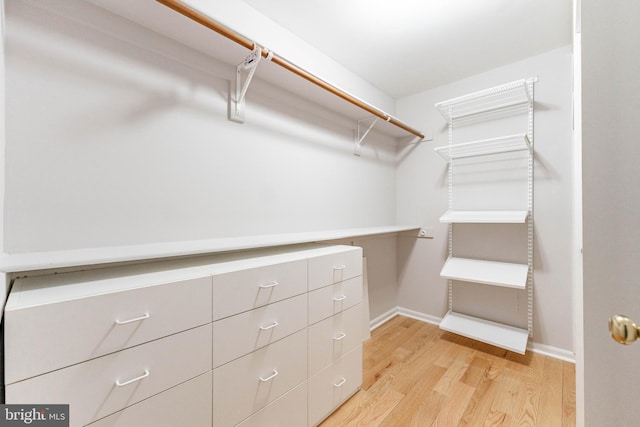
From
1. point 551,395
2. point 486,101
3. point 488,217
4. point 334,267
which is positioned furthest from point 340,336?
point 486,101

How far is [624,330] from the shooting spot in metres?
0.47

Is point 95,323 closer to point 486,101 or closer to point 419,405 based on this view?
point 419,405

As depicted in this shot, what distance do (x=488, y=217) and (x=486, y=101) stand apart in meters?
1.00

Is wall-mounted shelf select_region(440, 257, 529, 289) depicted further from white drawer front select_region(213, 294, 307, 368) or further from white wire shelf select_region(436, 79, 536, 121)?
white drawer front select_region(213, 294, 307, 368)

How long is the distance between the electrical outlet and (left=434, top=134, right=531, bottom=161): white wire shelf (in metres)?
0.69

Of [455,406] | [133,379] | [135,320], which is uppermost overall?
[135,320]

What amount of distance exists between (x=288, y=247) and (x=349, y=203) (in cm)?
85

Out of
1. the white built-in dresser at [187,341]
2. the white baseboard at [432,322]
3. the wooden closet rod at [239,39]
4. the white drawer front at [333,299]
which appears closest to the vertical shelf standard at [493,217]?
the white baseboard at [432,322]

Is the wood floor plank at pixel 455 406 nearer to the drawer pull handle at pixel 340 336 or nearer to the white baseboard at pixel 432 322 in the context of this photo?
the drawer pull handle at pixel 340 336

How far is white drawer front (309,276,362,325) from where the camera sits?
1.26m

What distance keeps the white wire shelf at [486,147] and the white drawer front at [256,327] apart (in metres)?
1.83

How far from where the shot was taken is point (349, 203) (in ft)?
7.14

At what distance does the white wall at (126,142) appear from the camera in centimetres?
87

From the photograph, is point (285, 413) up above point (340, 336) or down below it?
below
